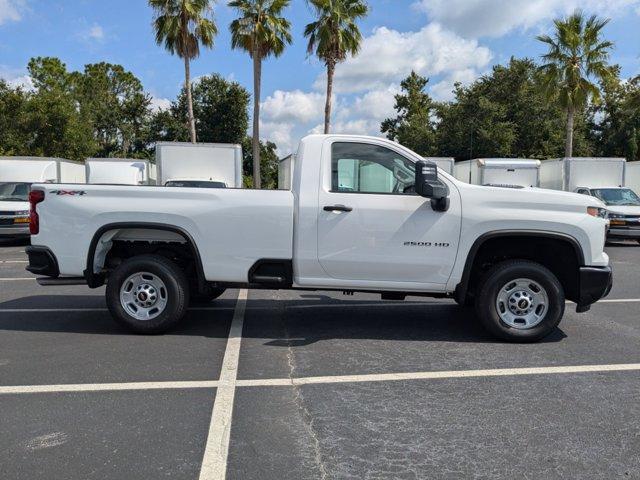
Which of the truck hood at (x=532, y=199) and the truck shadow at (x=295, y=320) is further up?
the truck hood at (x=532, y=199)

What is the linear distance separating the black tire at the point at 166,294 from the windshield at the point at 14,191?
1295 centimetres

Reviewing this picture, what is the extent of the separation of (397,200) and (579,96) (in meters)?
23.5

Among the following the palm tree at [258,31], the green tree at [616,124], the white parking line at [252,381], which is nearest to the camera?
the white parking line at [252,381]

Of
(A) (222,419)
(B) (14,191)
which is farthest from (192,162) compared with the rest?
(A) (222,419)

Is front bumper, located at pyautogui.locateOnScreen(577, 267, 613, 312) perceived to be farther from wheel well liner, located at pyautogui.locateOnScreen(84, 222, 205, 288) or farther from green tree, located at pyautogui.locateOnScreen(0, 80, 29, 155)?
green tree, located at pyautogui.locateOnScreen(0, 80, 29, 155)

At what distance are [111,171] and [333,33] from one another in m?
12.2

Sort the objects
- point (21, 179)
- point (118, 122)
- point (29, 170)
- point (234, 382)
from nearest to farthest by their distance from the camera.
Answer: point (234, 382)
point (21, 179)
point (29, 170)
point (118, 122)

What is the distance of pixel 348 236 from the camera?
18.9 ft

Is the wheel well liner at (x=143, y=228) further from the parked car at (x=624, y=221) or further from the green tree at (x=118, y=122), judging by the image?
the green tree at (x=118, y=122)

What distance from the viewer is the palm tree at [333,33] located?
86.4ft

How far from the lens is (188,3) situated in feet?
89.5

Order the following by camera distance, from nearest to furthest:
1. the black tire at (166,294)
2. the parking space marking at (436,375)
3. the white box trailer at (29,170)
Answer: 1. the parking space marking at (436,375)
2. the black tire at (166,294)
3. the white box trailer at (29,170)

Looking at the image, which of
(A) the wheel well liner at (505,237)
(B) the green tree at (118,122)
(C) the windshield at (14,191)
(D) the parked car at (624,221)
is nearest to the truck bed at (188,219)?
(A) the wheel well liner at (505,237)

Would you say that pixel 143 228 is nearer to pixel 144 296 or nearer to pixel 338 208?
pixel 144 296
